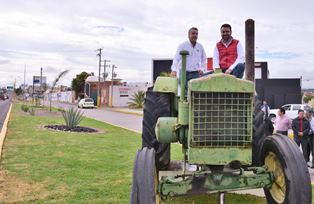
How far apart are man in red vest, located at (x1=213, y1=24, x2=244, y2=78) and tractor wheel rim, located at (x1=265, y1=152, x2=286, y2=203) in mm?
1277

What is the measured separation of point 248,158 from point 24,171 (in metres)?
5.19

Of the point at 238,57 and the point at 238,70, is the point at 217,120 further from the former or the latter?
the point at 238,57

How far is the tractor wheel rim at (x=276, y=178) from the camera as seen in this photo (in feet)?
14.4

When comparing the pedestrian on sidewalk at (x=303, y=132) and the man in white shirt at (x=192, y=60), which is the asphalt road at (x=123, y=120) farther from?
the man in white shirt at (x=192, y=60)

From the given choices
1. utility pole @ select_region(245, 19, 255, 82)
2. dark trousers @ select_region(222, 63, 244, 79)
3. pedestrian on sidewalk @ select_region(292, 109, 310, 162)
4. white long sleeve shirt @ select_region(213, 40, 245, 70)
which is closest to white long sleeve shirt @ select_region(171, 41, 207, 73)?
white long sleeve shirt @ select_region(213, 40, 245, 70)

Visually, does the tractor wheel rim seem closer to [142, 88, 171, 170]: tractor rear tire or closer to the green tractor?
the green tractor

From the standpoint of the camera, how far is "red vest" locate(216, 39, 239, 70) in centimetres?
558

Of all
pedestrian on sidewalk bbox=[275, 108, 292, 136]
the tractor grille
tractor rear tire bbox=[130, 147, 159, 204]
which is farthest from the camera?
pedestrian on sidewalk bbox=[275, 108, 292, 136]

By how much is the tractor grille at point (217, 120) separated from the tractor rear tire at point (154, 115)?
66.4 inches

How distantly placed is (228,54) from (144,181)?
236cm

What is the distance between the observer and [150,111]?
20.3 ft

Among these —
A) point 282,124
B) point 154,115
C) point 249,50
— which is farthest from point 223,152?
point 282,124

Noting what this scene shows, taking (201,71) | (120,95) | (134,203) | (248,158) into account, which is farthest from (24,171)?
(120,95)

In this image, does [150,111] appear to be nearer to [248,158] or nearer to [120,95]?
[248,158]
